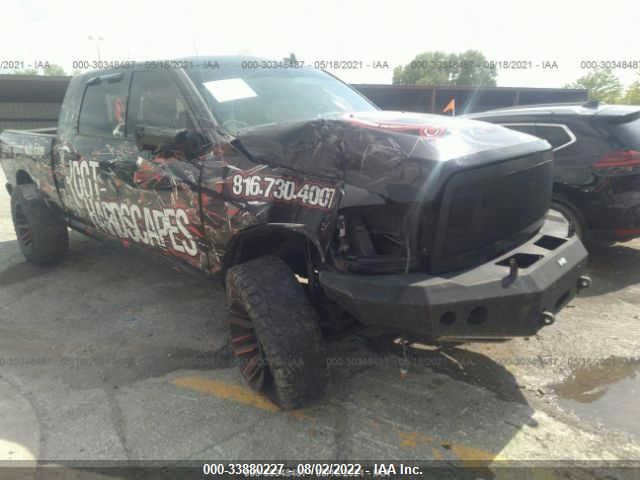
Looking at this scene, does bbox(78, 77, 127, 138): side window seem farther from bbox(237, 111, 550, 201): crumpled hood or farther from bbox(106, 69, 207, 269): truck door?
bbox(237, 111, 550, 201): crumpled hood

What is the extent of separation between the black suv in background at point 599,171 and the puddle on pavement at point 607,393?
1.68 meters

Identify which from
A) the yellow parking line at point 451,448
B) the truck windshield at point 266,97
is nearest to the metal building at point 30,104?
the truck windshield at point 266,97

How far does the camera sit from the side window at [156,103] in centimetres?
318

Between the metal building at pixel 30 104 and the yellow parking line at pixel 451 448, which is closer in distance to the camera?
the yellow parking line at pixel 451 448

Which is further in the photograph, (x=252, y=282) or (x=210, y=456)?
(x=252, y=282)

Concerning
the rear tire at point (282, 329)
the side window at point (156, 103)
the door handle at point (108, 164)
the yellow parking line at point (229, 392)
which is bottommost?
the yellow parking line at point (229, 392)

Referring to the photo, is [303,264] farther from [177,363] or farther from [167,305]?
[167,305]

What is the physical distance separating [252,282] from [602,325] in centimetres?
275

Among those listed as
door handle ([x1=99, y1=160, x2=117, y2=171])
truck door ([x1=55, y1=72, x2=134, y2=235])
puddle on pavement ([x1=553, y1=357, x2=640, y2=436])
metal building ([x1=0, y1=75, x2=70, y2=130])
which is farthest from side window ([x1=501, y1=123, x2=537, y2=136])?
metal building ([x1=0, y1=75, x2=70, y2=130])

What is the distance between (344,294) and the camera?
2238 millimetres

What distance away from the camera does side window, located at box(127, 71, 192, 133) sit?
3180 millimetres

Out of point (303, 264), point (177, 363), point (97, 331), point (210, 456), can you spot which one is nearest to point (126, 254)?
point (97, 331)

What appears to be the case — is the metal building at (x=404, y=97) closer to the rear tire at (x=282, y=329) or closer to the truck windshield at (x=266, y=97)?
the truck windshield at (x=266, y=97)

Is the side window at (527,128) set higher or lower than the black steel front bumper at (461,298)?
higher
